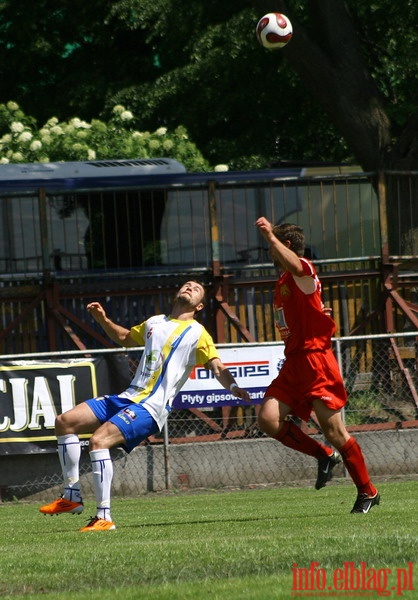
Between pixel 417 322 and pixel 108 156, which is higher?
pixel 108 156

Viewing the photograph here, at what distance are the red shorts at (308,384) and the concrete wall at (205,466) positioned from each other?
5.61m

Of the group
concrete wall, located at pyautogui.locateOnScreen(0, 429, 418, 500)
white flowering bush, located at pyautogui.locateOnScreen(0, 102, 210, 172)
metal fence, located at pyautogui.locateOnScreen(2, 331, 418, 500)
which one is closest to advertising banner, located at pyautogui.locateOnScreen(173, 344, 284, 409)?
metal fence, located at pyautogui.locateOnScreen(2, 331, 418, 500)

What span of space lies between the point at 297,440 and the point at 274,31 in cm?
726

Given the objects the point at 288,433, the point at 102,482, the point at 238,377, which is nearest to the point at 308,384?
the point at 288,433

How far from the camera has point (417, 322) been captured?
1633 cm

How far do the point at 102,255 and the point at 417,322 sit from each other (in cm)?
462

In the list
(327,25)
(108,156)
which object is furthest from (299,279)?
(108,156)

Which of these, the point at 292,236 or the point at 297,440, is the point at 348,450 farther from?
the point at 292,236

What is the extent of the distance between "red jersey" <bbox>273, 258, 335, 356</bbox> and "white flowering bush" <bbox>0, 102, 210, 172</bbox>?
15377mm

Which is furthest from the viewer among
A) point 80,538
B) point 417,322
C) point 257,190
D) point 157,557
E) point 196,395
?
point 257,190

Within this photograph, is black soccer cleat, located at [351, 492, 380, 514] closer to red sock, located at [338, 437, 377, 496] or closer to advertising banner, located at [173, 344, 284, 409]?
red sock, located at [338, 437, 377, 496]

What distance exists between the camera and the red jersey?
355 inches

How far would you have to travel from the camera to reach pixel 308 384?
9.02m

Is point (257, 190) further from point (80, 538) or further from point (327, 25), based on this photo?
point (80, 538)
